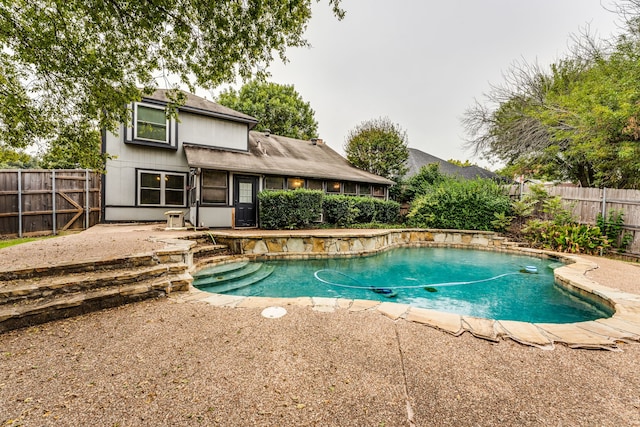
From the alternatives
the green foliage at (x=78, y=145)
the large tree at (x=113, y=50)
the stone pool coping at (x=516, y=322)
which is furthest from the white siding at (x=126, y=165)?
the stone pool coping at (x=516, y=322)

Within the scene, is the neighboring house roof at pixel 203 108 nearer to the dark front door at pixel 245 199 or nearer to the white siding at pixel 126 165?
the white siding at pixel 126 165

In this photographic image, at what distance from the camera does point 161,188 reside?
10266 mm

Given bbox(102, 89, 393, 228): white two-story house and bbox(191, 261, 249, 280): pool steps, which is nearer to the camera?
bbox(191, 261, 249, 280): pool steps

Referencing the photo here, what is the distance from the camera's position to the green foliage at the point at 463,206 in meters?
10.4

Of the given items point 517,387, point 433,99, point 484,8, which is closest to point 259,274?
point 517,387

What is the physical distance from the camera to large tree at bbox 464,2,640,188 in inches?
301

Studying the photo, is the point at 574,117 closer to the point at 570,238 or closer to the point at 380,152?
the point at 570,238

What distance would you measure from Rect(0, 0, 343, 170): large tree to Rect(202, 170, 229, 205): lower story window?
3.99m

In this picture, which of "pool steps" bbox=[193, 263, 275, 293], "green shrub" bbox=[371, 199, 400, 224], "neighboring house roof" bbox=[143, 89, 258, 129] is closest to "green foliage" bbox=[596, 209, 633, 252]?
"green shrub" bbox=[371, 199, 400, 224]

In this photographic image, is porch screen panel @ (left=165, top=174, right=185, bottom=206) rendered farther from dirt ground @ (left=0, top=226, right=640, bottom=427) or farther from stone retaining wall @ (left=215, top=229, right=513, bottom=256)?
dirt ground @ (left=0, top=226, right=640, bottom=427)

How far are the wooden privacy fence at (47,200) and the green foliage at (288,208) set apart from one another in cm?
649

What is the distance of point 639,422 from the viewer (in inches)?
61.7

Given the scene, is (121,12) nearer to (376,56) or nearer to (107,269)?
(107,269)

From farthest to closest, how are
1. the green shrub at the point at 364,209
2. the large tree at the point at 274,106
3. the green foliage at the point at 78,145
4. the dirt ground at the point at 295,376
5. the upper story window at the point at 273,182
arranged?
the large tree at the point at 274,106 < the green shrub at the point at 364,209 < the upper story window at the point at 273,182 < the green foliage at the point at 78,145 < the dirt ground at the point at 295,376
